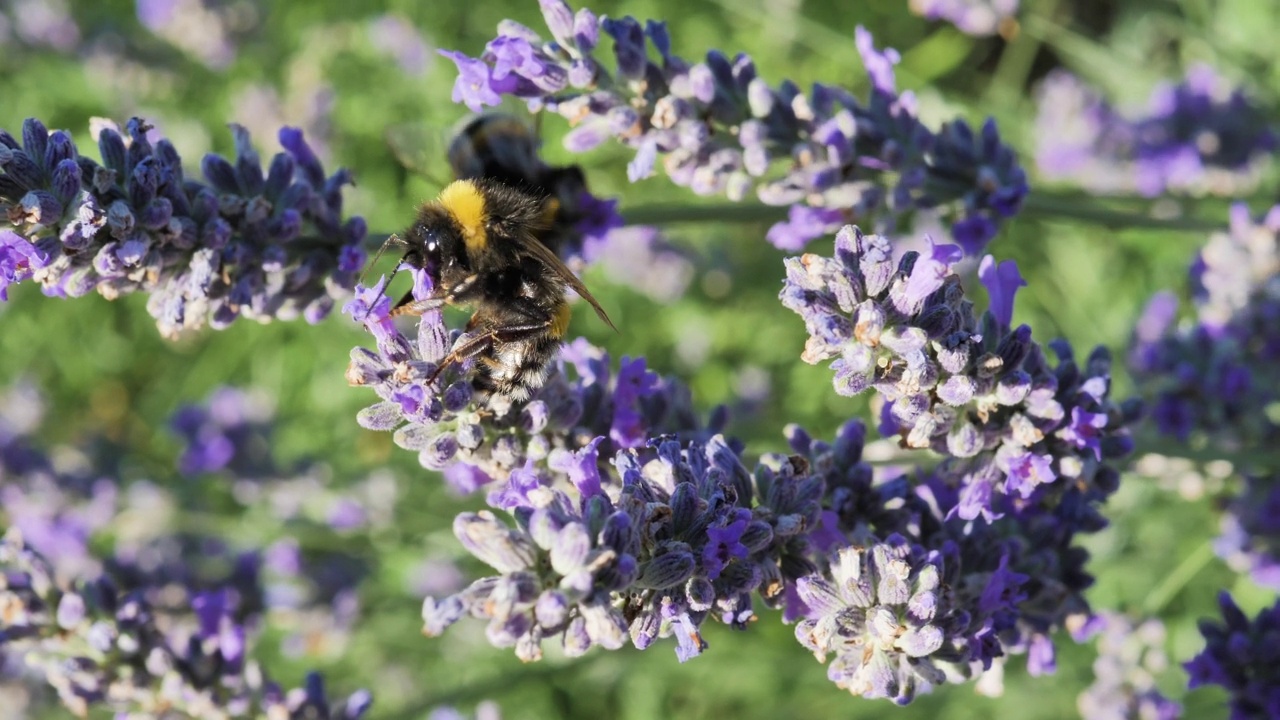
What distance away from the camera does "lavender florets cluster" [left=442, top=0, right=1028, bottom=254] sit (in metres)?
2.75

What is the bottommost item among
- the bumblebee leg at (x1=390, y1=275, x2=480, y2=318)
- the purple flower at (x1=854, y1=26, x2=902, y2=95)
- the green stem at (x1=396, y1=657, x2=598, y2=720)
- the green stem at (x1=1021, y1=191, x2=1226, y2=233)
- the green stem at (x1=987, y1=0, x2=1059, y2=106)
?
the green stem at (x1=396, y1=657, x2=598, y2=720)

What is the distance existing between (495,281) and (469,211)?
0.18 meters

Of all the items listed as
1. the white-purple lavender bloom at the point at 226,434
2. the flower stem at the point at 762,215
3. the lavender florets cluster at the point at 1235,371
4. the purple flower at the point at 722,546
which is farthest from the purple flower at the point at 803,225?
the white-purple lavender bloom at the point at 226,434

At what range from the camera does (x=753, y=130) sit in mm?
2941

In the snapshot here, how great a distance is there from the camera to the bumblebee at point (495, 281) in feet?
7.98

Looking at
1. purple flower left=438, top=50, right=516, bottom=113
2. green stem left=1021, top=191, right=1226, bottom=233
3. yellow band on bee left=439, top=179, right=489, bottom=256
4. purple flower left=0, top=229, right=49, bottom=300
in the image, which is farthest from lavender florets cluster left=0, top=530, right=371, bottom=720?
green stem left=1021, top=191, right=1226, bottom=233

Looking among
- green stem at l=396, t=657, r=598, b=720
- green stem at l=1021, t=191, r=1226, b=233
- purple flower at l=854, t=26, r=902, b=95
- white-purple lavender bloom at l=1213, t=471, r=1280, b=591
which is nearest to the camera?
purple flower at l=854, t=26, r=902, b=95

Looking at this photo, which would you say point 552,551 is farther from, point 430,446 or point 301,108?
point 301,108

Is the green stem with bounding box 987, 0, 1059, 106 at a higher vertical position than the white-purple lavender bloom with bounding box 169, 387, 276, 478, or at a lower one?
higher

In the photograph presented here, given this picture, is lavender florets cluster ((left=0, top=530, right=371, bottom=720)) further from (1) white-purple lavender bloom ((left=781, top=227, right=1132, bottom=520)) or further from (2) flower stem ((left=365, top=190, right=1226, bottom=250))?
(1) white-purple lavender bloom ((left=781, top=227, right=1132, bottom=520))

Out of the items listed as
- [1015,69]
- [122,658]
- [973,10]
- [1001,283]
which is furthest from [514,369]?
[1015,69]

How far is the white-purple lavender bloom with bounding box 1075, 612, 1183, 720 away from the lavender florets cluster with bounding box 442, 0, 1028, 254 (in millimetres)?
1526

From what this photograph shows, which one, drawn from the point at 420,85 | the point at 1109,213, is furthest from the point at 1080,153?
the point at 420,85

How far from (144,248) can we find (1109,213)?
267cm
